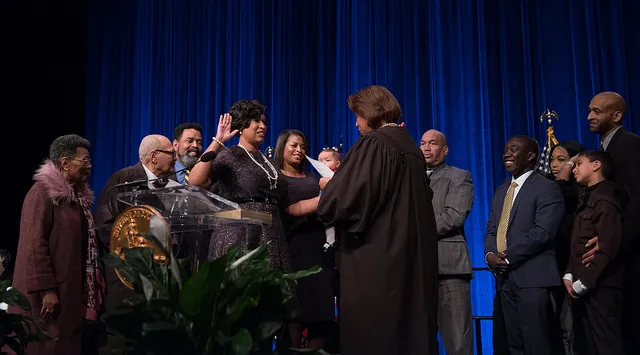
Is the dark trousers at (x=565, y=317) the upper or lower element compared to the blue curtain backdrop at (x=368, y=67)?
lower

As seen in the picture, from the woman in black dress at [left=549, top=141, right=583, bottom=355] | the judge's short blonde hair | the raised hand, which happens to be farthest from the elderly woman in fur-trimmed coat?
the woman in black dress at [left=549, top=141, right=583, bottom=355]

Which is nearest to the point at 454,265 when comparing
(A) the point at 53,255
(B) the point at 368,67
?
(A) the point at 53,255

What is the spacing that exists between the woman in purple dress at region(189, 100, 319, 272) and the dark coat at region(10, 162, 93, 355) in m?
0.81

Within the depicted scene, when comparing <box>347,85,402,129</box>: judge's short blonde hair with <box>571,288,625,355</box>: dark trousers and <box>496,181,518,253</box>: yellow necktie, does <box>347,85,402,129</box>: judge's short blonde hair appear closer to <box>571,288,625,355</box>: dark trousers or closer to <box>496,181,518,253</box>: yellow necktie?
<box>496,181,518,253</box>: yellow necktie

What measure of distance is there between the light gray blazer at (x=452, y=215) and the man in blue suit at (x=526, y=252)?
1.06 feet

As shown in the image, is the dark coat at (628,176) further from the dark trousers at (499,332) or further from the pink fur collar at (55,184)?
the pink fur collar at (55,184)

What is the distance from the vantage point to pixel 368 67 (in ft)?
23.5

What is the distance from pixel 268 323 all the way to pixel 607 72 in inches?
225

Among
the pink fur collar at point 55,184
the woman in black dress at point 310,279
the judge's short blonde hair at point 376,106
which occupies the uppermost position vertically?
the judge's short blonde hair at point 376,106

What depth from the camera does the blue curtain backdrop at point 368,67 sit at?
20.5ft

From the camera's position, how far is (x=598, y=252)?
3934 mm

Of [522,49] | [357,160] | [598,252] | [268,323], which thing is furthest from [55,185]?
[522,49]

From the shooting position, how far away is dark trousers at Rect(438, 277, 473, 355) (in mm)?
3982

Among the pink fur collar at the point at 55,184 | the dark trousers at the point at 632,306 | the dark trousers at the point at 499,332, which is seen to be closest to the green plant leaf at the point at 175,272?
the pink fur collar at the point at 55,184
